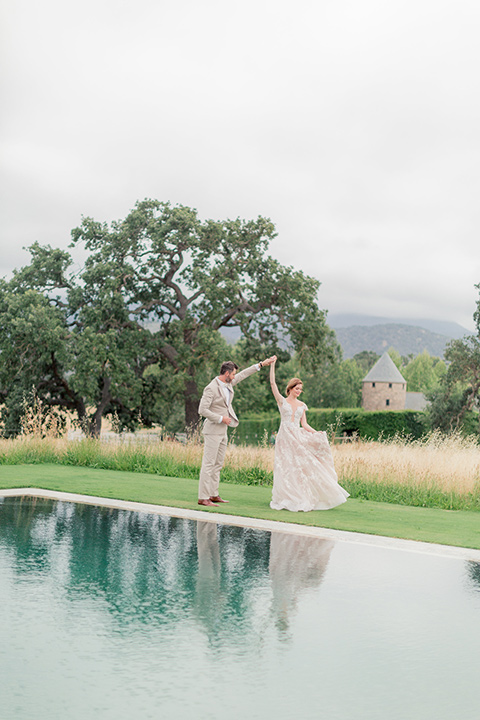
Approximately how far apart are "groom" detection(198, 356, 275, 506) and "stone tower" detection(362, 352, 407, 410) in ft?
266

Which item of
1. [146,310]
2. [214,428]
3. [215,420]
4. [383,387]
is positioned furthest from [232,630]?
[383,387]

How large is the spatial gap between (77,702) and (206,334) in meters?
28.5

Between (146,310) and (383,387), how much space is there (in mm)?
59608

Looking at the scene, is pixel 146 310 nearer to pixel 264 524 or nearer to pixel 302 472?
pixel 302 472

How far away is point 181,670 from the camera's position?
3717mm

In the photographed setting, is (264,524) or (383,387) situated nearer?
(264,524)

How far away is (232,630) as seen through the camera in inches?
176

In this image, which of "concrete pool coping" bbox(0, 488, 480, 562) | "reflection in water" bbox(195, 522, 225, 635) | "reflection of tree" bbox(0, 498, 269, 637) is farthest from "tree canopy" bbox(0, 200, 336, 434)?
"reflection in water" bbox(195, 522, 225, 635)

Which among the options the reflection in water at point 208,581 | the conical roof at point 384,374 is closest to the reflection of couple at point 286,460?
the reflection in water at point 208,581

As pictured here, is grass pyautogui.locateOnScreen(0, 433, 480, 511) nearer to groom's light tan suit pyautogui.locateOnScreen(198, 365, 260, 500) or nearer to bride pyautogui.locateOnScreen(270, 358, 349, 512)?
bride pyautogui.locateOnScreen(270, 358, 349, 512)

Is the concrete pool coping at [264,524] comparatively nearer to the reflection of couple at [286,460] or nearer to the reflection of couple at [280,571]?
the reflection of couple at [280,571]

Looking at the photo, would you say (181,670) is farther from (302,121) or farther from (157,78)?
(302,121)

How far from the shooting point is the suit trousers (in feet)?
33.8

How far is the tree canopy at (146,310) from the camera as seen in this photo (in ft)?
103
